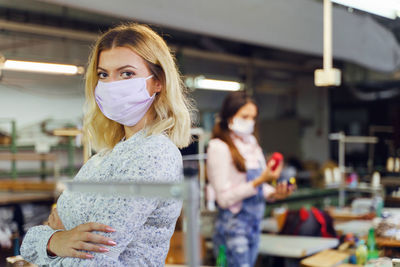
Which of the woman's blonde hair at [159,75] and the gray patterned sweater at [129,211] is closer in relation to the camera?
the gray patterned sweater at [129,211]

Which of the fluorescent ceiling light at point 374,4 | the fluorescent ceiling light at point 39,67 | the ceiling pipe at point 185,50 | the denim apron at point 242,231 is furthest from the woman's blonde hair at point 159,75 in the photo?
the ceiling pipe at point 185,50

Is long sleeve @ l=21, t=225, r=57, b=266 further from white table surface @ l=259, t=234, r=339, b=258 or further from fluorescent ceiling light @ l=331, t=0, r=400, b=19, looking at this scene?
white table surface @ l=259, t=234, r=339, b=258

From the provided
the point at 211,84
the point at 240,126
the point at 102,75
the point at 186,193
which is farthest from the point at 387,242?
the point at 211,84

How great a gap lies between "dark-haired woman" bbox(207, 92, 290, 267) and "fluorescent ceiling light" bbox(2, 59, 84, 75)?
48.6 inches

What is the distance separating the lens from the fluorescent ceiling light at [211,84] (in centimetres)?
730

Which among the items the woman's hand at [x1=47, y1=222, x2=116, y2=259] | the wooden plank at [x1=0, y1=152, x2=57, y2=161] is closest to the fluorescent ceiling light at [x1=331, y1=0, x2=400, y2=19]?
the woman's hand at [x1=47, y1=222, x2=116, y2=259]

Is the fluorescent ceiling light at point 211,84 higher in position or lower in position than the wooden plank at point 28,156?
higher

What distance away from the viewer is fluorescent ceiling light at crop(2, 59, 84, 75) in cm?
239

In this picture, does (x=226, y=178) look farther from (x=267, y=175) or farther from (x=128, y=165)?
(x=128, y=165)

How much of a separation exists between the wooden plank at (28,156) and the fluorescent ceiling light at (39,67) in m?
3.39

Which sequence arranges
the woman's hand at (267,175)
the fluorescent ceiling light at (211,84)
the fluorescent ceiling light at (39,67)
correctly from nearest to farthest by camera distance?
1. the fluorescent ceiling light at (39,67)
2. the woman's hand at (267,175)
3. the fluorescent ceiling light at (211,84)

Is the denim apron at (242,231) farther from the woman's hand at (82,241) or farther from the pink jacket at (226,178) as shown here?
the woman's hand at (82,241)

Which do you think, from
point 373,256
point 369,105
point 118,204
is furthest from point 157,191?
point 369,105

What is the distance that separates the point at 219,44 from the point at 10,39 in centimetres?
588
